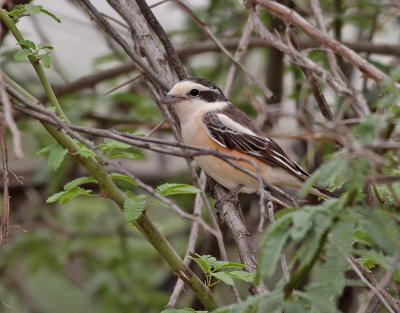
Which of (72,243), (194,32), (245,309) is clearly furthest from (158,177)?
(245,309)

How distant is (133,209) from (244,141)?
2063 mm

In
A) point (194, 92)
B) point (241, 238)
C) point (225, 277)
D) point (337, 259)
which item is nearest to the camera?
point (337, 259)

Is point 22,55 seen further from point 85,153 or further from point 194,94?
point 194,94

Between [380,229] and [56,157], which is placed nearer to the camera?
[380,229]

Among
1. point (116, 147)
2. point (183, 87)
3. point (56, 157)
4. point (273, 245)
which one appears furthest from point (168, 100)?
point (273, 245)

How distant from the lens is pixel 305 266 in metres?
1.86

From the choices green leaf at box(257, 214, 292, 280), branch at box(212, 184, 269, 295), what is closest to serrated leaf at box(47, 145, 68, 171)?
branch at box(212, 184, 269, 295)

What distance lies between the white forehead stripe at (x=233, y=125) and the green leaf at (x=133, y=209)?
2.01 metres

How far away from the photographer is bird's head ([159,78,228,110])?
3959 mm

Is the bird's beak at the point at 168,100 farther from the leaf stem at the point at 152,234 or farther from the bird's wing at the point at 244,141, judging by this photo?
the leaf stem at the point at 152,234

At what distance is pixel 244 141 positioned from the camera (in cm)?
445

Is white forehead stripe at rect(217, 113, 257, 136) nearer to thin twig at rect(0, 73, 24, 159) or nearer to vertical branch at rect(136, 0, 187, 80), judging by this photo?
vertical branch at rect(136, 0, 187, 80)

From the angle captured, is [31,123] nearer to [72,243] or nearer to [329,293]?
[72,243]

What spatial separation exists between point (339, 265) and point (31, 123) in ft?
13.6
